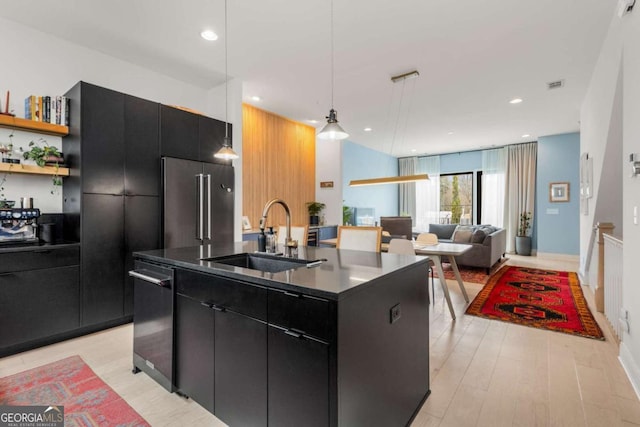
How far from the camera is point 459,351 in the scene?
255cm

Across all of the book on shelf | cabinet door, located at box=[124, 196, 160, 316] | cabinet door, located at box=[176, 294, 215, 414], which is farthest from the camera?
cabinet door, located at box=[124, 196, 160, 316]

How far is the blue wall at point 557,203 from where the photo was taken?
6.96 meters

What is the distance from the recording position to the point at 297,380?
125 centimetres

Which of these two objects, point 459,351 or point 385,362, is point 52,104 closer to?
point 385,362

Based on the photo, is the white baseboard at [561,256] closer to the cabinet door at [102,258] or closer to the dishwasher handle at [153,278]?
the dishwasher handle at [153,278]

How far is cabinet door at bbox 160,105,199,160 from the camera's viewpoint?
3.49m

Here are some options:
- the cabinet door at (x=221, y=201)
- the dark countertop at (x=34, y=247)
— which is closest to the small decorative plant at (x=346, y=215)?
the cabinet door at (x=221, y=201)

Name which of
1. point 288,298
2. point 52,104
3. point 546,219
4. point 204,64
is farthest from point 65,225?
point 546,219

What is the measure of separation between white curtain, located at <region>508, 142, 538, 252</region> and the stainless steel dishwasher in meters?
8.66

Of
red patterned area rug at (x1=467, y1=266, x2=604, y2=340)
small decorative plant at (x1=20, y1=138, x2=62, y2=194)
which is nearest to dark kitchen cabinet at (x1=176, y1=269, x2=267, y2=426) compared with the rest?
small decorative plant at (x1=20, y1=138, x2=62, y2=194)

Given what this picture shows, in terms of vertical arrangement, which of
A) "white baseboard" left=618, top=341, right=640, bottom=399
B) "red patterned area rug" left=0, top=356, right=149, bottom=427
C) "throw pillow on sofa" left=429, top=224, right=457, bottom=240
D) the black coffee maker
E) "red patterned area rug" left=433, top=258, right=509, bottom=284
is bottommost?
"red patterned area rug" left=0, top=356, right=149, bottom=427

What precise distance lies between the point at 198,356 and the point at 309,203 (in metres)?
4.99

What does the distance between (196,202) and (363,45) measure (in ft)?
8.60

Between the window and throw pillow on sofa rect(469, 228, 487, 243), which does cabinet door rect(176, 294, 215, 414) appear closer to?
throw pillow on sofa rect(469, 228, 487, 243)
